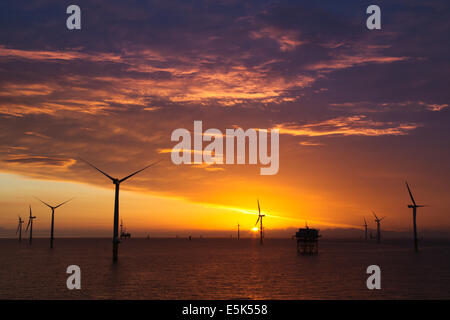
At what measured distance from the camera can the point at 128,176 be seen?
99688mm

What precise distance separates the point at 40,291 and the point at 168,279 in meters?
23.3

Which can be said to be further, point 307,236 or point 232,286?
point 307,236

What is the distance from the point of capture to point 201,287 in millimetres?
63500
